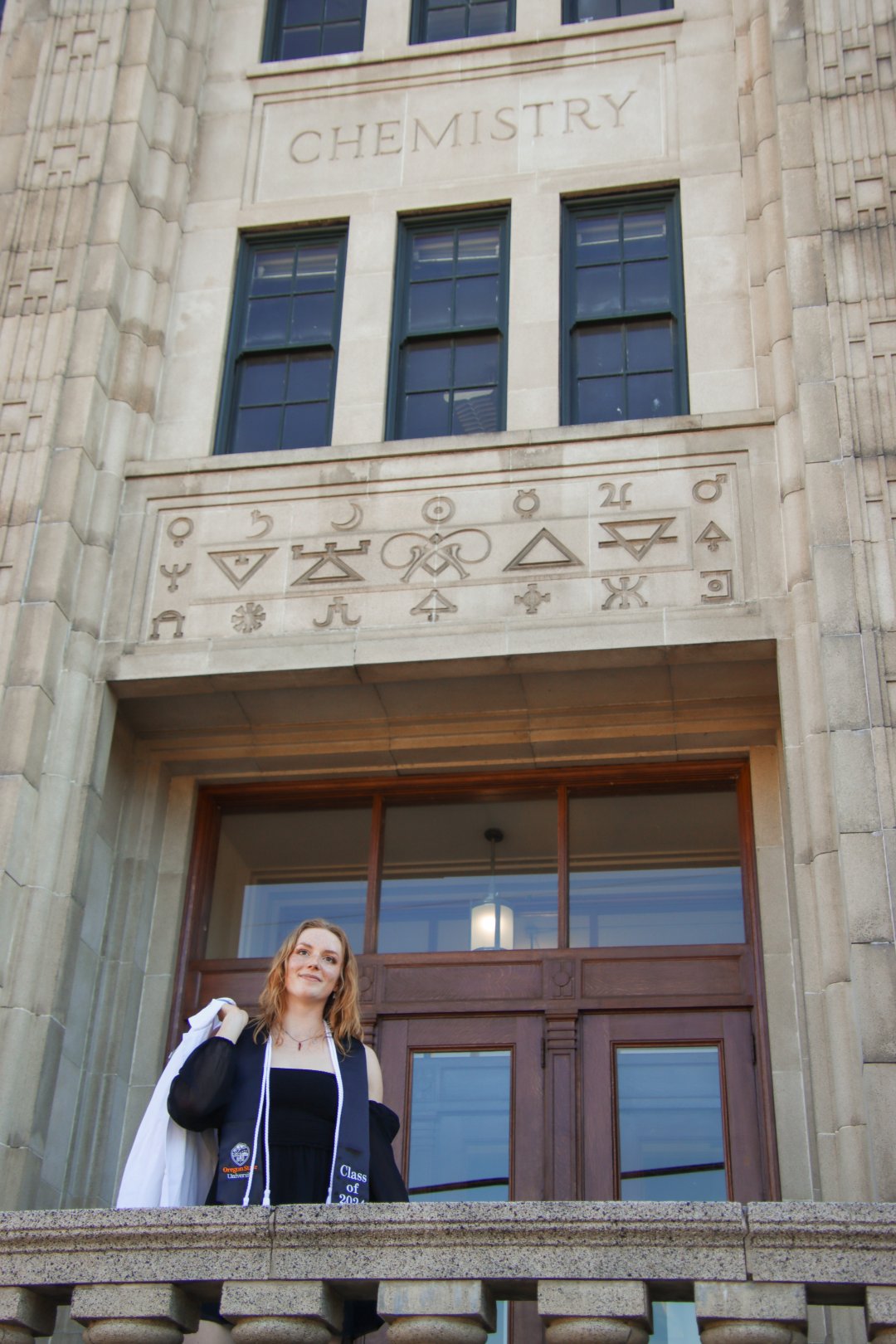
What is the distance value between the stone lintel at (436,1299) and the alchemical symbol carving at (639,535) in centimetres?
540

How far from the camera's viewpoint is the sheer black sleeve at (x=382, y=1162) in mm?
7508

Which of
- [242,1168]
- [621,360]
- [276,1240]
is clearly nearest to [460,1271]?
[276,1240]

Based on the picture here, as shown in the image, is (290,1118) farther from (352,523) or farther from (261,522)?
(261,522)

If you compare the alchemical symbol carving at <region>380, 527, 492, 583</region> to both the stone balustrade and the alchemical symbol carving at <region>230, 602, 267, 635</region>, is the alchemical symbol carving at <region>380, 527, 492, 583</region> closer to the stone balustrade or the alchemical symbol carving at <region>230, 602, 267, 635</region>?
the alchemical symbol carving at <region>230, 602, 267, 635</region>

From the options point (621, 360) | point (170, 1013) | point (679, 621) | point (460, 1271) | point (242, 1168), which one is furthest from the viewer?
point (621, 360)

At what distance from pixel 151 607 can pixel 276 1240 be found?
18.2ft

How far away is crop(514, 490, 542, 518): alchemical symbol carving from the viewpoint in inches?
435

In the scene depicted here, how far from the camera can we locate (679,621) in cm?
1044

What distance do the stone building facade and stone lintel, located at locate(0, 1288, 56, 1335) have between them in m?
2.52

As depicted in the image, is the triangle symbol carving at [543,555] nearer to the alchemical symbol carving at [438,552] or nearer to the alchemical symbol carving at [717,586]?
the alchemical symbol carving at [438,552]

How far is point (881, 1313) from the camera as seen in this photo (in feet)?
20.5

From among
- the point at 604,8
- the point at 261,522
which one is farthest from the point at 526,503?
the point at 604,8

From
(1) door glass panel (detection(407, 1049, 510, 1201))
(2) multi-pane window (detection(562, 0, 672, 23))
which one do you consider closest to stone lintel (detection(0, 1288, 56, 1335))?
(1) door glass panel (detection(407, 1049, 510, 1201))

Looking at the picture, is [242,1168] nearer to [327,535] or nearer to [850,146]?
[327,535]
